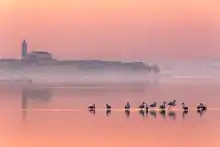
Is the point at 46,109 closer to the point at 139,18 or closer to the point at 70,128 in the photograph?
the point at 70,128

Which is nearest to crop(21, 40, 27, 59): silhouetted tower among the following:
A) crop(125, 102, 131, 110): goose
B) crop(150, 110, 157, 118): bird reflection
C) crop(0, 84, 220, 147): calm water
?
crop(0, 84, 220, 147): calm water

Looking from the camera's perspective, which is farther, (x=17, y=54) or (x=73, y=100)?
(x=73, y=100)

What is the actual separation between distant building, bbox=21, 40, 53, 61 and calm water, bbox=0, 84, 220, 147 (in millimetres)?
153

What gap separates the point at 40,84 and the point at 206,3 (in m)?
0.92

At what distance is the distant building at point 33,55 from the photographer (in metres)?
3.20

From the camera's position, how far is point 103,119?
3.18m

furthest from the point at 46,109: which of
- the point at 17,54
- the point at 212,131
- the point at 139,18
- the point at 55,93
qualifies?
the point at 212,131

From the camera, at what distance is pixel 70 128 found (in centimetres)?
306

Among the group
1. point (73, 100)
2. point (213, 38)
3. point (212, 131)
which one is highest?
point (213, 38)

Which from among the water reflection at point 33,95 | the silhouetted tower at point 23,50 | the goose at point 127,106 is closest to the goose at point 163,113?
the goose at point 127,106

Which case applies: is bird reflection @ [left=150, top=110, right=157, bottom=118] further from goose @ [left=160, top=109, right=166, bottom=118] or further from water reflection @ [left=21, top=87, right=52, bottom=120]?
water reflection @ [left=21, top=87, right=52, bottom=120]

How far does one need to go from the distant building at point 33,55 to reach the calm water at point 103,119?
15 cm

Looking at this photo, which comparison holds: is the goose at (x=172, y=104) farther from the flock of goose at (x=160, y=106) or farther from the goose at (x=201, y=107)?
the goose at (x=201, y=107)

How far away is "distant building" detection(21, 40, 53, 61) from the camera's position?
3.20 meters
